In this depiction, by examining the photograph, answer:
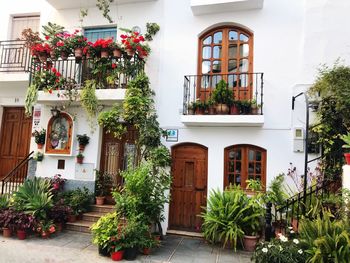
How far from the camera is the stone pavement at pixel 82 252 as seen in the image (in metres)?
5.30

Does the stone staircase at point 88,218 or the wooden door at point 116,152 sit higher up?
the wooden door at point 116,152

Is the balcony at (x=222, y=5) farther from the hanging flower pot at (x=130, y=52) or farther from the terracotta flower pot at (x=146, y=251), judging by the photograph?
the terracotta flower pot at (x=146, y=251)

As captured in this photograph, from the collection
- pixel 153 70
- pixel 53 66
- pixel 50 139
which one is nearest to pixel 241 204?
pixel 153 70

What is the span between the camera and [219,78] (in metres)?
7.49

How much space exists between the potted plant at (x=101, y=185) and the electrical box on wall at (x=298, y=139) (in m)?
5.35

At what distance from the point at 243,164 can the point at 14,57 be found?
8444 millimetres

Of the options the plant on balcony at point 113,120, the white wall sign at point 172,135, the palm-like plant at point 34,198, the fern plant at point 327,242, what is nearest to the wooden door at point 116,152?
the plant on balcony at point 113,120

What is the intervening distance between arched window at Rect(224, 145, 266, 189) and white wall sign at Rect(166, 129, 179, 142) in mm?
1445

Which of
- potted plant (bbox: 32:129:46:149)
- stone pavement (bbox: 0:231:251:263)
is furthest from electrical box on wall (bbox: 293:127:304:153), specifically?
potted plant (bbox: 32:129:46:149)

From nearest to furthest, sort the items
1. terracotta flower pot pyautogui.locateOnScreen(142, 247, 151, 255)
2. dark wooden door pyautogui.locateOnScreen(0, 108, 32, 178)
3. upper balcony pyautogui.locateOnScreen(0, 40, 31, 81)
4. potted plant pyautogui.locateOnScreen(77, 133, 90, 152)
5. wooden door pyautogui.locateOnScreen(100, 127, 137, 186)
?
terracotta flower pot pyautogui.locateOnScreen(142, 247, 151, 255), potted plant pyautogui.locateOnScreen(77, 133, 90, 152), wooden door pyautogui.locateOnScreen(100, 127, 137, 186), upper balcony pyautogui.locateOnScreen(0, 40, 31, 81), dark wooden door pyautogui.locateOnScreen(0, 108, 32, 178)

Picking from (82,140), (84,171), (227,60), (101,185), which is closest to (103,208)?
(101,185)

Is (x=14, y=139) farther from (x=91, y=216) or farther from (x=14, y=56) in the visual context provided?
(x=91, y=216)

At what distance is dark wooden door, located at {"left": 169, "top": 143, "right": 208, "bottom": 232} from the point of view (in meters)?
7.16

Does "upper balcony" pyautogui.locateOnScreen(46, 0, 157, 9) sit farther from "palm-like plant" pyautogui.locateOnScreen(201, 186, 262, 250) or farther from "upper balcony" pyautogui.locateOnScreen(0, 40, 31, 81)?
"palm-like plant" pyautogui.locateOnScreen(201, 186, 262, 250)
